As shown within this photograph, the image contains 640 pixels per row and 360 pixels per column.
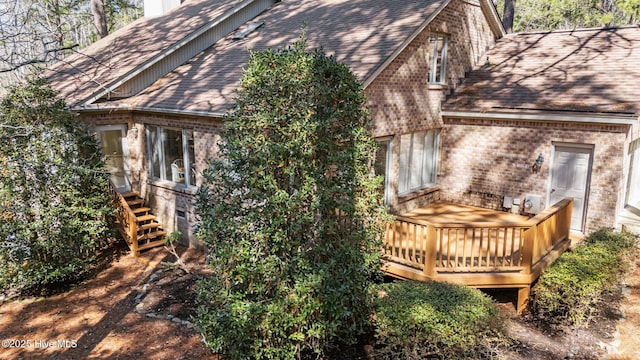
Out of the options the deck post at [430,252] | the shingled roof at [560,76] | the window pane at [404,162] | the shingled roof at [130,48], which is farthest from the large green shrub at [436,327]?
the shingled roof at [130,48]

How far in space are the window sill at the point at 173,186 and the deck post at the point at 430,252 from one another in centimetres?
587

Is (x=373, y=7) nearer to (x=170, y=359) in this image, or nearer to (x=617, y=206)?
(x=617, y=206)

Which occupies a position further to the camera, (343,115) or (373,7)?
(373,7)

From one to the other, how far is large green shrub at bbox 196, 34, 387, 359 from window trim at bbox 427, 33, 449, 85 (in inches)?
245

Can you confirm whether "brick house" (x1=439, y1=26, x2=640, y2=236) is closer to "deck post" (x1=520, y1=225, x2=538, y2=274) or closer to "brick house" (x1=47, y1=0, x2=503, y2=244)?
"brick house" (x1=47, y1=0, x2=503, y2=244)

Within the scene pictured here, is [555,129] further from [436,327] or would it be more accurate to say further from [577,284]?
[436,327]

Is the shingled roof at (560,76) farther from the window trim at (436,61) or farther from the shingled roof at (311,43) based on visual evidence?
the shingled roof at (311,43)

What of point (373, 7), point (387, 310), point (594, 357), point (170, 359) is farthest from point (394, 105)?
point (170, 359)

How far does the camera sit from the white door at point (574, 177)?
10.4 metres

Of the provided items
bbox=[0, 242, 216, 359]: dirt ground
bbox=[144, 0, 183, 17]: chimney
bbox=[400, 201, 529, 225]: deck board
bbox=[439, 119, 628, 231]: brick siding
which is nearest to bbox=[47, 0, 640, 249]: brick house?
bbox=[439, 119, 628, 231]: brick siding

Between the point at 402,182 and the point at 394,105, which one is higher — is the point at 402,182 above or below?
below

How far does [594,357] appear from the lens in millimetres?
6543

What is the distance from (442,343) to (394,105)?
5.69 meters

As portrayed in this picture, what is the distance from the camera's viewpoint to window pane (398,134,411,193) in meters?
11.0
